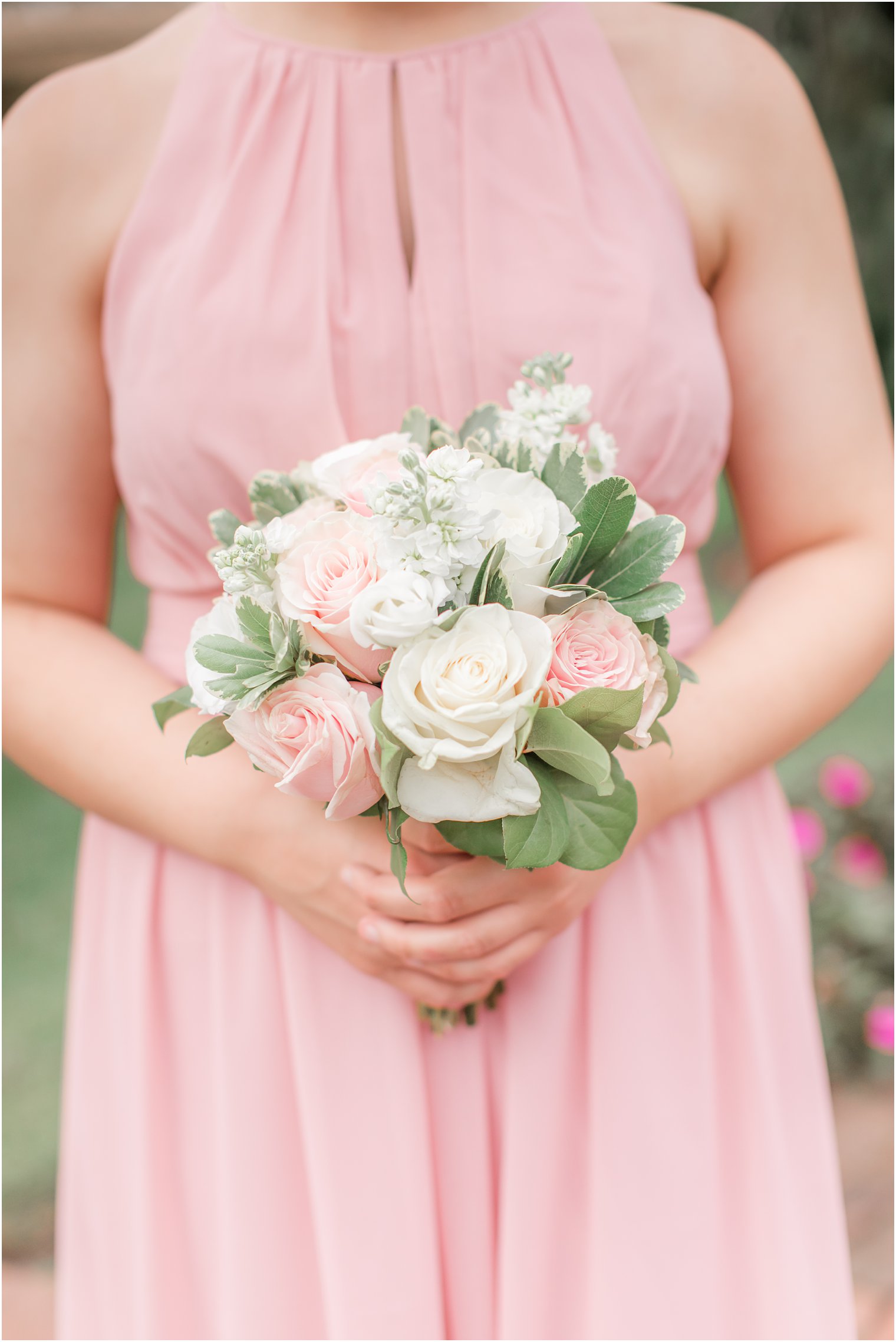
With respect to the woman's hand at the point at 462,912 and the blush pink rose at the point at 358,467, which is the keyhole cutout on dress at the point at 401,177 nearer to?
the blush pink rose at the point at 358,467

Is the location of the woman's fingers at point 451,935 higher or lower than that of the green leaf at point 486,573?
lower

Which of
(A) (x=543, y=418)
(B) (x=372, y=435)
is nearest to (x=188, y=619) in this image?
(B) (x=372, y=435)

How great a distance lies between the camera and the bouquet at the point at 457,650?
650mm

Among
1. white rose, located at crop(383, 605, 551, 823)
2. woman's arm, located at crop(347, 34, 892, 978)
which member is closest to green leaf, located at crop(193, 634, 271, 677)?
white rose, located at crop(383, 605, 551, 823)

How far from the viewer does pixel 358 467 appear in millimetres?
778

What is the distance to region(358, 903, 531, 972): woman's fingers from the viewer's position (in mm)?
907

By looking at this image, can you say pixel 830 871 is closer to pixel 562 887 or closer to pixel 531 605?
Result: pixel 562 887

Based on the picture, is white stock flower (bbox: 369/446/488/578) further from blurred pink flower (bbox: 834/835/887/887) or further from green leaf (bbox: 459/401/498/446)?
blurred pink flower (bbox: 834/835/887/887)

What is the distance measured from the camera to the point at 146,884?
112cm

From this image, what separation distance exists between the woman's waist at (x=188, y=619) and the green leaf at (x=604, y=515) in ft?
1.38

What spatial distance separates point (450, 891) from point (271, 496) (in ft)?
1.26

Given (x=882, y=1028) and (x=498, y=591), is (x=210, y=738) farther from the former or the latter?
(x=882, y=1028)

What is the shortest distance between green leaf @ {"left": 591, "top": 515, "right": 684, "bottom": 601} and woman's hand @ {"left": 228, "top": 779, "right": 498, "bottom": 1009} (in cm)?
33

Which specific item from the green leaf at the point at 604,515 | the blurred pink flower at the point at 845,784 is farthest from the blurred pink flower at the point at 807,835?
the green leaf at the point at 604,515
